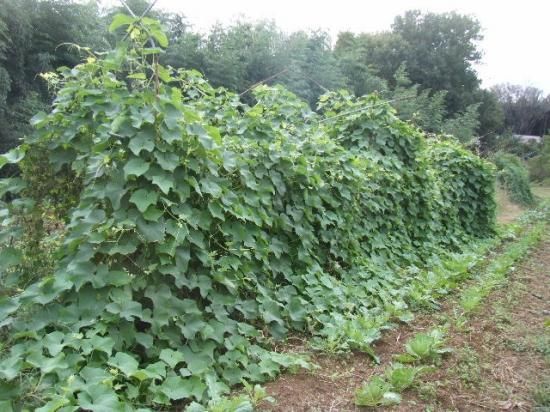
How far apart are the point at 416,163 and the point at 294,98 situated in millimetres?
2249

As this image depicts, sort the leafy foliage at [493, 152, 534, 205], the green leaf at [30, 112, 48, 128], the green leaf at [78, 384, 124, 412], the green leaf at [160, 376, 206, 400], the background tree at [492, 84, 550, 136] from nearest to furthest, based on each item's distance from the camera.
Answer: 1. the green leaf at [78, 384, 124, 412]
2. the green leaf at [160, 376, 206, 400]
3. the green leaf at [30, 112, 48, 128]
4. the leafy foliage at [493, 152, 534, 205]
5. the background tree at [492, 84, 550, 136]

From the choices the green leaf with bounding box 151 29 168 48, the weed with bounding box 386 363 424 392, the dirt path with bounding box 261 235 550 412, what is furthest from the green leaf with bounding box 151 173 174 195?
the weed with bounding box 386 363 424 392

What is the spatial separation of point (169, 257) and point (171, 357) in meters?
0.46

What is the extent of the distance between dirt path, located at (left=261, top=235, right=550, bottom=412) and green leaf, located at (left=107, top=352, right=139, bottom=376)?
62 centimetres

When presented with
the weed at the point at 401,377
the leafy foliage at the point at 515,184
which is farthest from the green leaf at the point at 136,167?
the leafy foliage at the point at 515,184

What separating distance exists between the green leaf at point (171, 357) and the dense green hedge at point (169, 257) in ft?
0.04

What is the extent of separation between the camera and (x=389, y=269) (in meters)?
4.52

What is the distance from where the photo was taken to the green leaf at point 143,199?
2.12 metres

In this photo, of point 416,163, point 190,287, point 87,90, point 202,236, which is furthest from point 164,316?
point 416,163

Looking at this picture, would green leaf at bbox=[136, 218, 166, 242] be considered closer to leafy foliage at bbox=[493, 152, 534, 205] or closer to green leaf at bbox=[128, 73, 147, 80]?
green leaf at bbox=[128, 73, 147, 80]

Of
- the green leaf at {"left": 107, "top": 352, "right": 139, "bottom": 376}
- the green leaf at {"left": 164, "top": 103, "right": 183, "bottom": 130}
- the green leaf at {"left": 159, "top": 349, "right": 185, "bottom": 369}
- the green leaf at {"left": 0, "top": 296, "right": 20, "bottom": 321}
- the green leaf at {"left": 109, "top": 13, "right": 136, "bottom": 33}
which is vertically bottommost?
Result: the green leaf at {"left": 159, "top": 349, "right": 185, "bottom": 369}

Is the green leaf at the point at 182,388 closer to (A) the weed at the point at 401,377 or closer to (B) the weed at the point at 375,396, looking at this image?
(B) the weed at the point at 375,396

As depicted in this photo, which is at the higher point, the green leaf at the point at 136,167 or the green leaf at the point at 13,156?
the green leaf at the point at 13,156

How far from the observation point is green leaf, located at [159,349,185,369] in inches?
79.7
